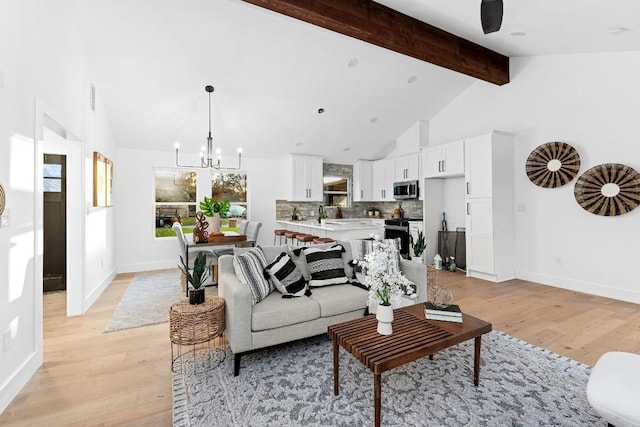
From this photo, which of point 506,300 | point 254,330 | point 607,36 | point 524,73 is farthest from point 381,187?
point 254,330

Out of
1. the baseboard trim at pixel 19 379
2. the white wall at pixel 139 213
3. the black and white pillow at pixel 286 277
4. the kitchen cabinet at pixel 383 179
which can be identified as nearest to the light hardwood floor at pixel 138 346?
the baseboard trim at pixel 19 379

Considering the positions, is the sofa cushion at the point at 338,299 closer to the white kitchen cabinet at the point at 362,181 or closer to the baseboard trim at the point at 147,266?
the baseboard trim at the point at 147,266

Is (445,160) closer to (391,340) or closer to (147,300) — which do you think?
(391,340)

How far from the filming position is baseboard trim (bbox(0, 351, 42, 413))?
6.44ft

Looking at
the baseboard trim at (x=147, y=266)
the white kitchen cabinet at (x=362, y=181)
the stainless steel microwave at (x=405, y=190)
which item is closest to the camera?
the baseboard trim at (x=147, y=266)

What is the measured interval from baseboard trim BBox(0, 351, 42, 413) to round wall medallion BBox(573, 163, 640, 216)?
6.52 meters

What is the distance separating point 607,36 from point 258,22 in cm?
427

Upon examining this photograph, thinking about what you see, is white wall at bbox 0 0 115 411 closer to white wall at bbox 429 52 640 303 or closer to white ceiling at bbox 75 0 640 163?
white ceiling at bbox 75 0 640 163

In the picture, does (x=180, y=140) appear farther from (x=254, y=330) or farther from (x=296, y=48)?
(x=254, y=330)

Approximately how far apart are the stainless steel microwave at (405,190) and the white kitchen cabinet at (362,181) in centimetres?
96

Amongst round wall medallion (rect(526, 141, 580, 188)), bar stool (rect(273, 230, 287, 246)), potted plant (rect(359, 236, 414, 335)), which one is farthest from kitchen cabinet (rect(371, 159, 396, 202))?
potted plant (rect(359, 236, 414, 335))

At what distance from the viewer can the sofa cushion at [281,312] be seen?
2.36m

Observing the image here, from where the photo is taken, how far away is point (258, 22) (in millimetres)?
3715

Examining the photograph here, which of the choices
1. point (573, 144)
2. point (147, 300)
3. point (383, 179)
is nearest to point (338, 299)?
point (147, 300)
